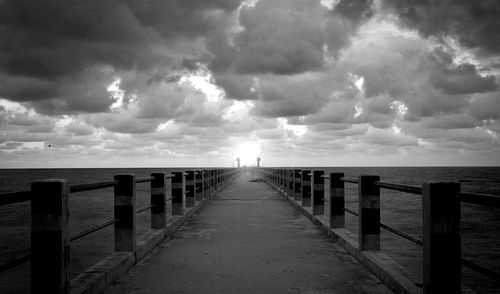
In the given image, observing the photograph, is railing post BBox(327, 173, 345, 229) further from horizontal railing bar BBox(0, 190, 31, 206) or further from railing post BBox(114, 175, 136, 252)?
horizontal railing bar BBox(0, 190, 31, 206)

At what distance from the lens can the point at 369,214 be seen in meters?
5.22

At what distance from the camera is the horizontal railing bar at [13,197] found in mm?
2920

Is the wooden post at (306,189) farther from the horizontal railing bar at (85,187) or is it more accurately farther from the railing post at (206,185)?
the horizontal railing bar at (85,187)

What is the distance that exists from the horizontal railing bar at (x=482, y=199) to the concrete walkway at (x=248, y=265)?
1.44m

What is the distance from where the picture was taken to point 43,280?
330cm

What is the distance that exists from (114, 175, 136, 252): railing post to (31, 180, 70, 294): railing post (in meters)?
1.78

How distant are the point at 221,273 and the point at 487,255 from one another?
1066 centimetres

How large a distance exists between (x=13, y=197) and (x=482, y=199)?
3532mm

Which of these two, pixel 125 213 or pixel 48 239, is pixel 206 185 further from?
pixel 48 239

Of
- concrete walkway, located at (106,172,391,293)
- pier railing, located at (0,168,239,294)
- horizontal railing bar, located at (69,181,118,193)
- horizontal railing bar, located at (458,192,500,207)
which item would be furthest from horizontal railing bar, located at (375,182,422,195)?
horizontal railing bar, located at (69,181,118,193)

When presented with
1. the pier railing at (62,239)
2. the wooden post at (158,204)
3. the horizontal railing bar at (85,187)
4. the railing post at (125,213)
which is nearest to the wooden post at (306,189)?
the wooden post at (158,204)

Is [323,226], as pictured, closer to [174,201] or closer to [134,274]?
[174,201]

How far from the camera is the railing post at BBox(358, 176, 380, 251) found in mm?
5168

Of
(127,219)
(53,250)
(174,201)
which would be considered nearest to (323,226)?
(174,201)
